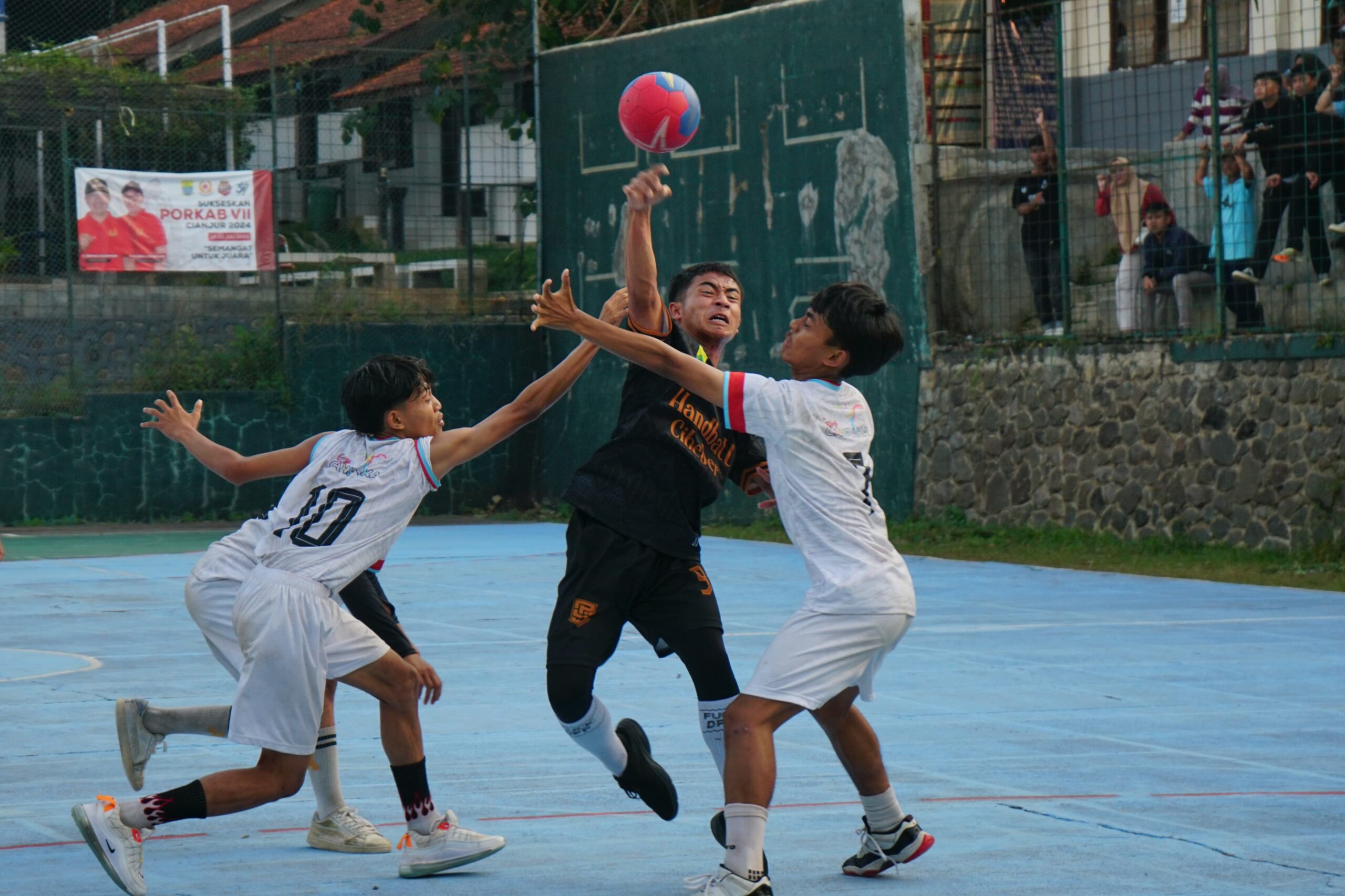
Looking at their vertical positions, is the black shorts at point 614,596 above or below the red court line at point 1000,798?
above

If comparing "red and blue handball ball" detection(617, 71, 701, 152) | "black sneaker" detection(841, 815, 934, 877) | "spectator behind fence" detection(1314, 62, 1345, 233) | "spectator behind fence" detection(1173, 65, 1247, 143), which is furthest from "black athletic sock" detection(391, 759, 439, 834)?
"spectator behind fence" detection(1173, 65, 1247, 143)

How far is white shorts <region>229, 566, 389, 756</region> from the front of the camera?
4.99m

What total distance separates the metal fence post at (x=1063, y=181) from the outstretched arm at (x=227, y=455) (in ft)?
37.8

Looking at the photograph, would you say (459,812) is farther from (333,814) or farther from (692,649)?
(692,649)

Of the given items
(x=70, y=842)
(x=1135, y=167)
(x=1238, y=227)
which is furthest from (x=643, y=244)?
(x=1135, y=167)

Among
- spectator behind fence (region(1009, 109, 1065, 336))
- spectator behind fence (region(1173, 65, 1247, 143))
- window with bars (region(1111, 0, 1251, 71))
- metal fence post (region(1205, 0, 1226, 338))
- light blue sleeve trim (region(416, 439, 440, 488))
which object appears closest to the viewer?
light blue sleeve trim (region(416, 439, 440, 488))

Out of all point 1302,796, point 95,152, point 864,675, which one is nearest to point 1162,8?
point 95,152

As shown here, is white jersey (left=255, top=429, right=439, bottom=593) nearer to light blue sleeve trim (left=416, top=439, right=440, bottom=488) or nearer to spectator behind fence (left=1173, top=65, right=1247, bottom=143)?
light blue sleeve trim (left=416, top=439, right=440, bottom=488)

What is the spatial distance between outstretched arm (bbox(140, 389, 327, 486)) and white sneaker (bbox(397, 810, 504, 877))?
1160 mm

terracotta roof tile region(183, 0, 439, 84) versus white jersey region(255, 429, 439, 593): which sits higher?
terracotta roof tile region(183, 0, 439, 84)

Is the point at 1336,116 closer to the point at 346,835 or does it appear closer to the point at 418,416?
the point at 418,416

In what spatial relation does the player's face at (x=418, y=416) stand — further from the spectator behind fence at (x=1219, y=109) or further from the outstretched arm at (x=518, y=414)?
the spectator behind fence at (x=1219, y=109)

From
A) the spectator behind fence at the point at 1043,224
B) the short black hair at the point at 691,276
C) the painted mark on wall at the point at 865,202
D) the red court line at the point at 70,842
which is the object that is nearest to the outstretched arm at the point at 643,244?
the short black hair at the point at 691,276

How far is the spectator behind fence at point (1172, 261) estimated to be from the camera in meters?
15.0
